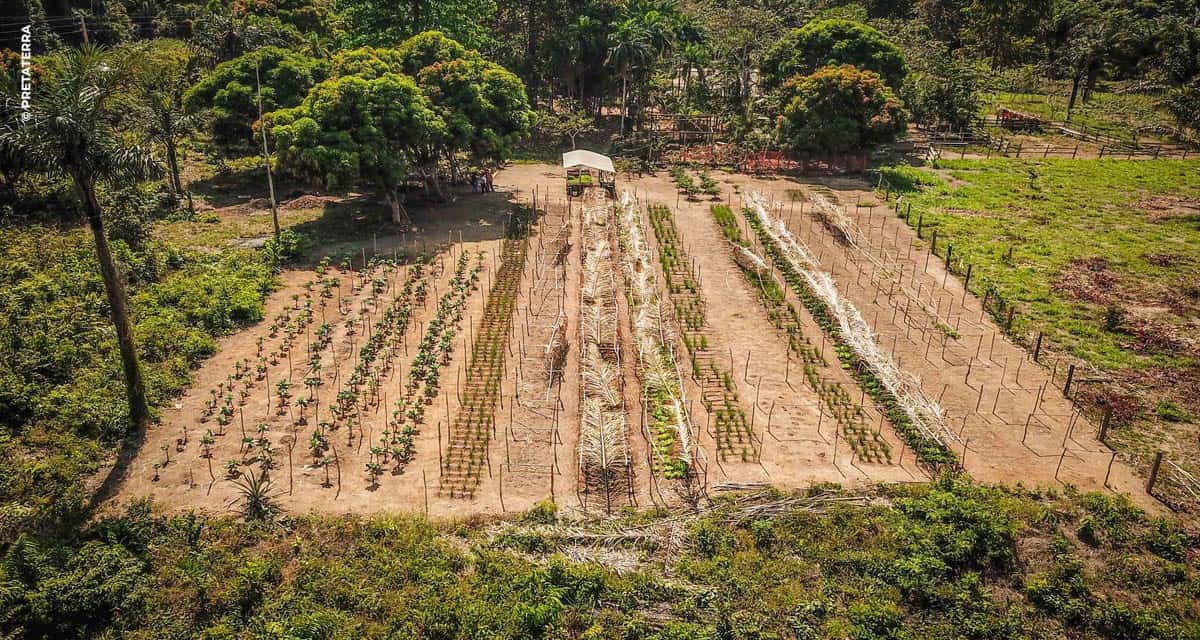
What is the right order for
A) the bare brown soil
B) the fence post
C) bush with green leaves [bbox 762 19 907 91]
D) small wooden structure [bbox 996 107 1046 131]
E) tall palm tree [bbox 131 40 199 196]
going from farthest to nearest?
small wooden structure [bbox 996 107 1046 131] → bush with green leaves [bbox 762 19 907 91] → tall palm tree [bbox 131 40 199 196] → the fence post → the bare brown soil

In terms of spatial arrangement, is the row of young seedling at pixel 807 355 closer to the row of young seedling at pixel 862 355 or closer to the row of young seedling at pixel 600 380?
the row of young seedling at pixel 862 355

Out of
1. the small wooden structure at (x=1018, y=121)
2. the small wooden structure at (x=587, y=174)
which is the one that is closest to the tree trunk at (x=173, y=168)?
the small wooden structure at (x=587, y=174)

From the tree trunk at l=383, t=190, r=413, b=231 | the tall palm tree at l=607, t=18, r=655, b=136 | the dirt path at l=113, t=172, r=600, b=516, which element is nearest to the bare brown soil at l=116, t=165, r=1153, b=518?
the dirt path at l=113, t=172, r=600, b=516

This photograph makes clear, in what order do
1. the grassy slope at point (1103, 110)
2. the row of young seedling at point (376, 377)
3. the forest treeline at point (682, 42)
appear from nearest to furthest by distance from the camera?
1. the row of young seedling at point (376, 377)
2. the forest treeline at point (682, 42)
3. the grassy slope at point (1103, 110)

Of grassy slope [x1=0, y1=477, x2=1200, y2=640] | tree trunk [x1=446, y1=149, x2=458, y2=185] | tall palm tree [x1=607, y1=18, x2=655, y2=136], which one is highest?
tall palm tree [x1=607, y1=18, x2=655, y2=136]

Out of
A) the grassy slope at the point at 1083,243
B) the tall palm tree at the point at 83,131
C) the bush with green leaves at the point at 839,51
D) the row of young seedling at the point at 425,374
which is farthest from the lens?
the bush with green leaves at the point at 839,51

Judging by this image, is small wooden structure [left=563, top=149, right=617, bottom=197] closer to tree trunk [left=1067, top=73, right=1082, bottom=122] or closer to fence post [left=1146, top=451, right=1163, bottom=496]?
fence post [left=1146, top=451, right=1163, bottom=496]
